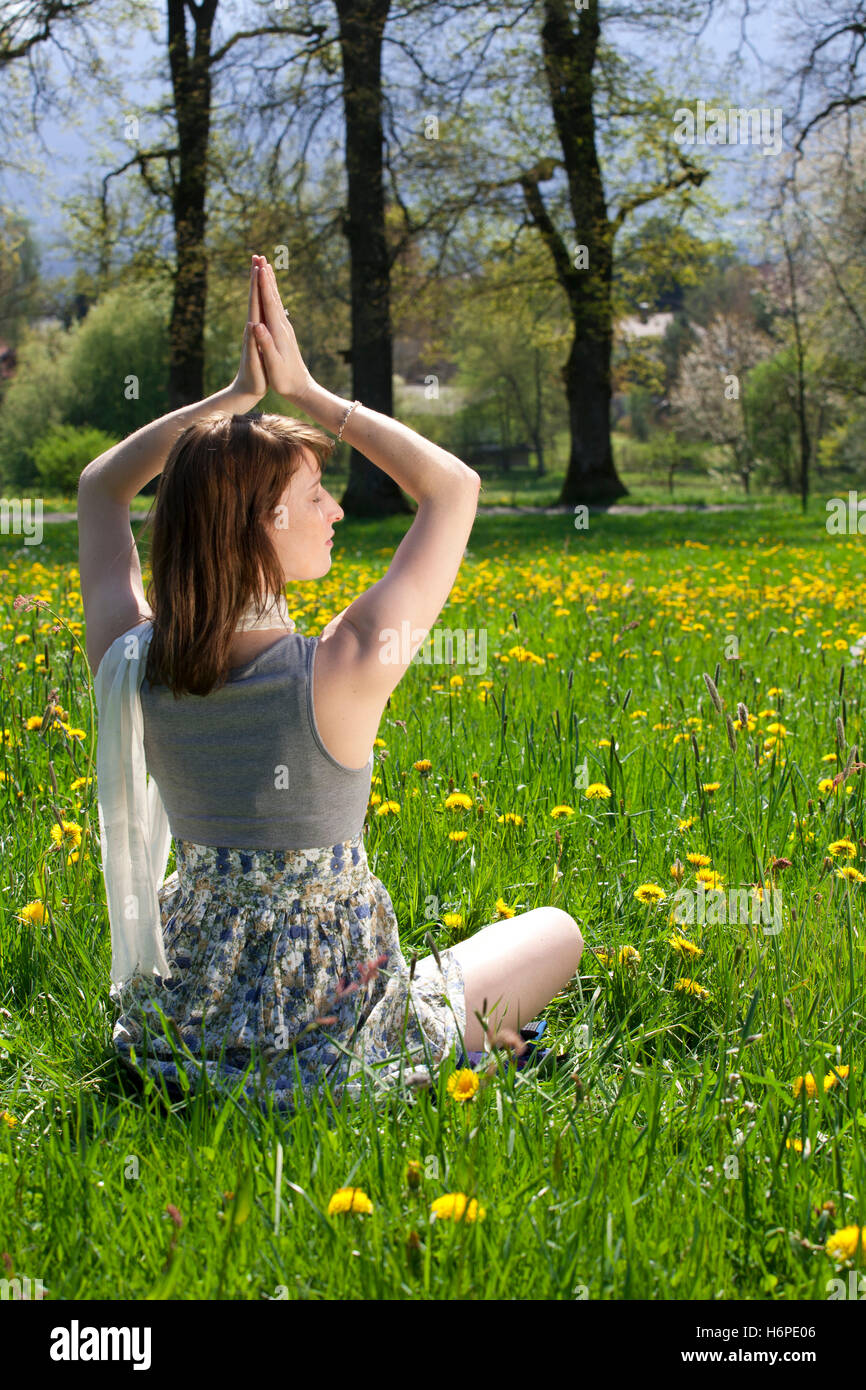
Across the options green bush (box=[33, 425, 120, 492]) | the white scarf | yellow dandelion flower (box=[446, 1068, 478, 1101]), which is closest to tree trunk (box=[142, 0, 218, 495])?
green bush (box=[33, 425, 120, 492])

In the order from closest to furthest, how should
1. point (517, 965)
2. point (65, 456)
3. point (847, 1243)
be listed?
point (847, 1243), point (517, 965), point (65, 456)

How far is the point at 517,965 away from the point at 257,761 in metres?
0.68

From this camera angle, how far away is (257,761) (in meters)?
1.81

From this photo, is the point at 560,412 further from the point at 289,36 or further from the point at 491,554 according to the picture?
the point at 491,554

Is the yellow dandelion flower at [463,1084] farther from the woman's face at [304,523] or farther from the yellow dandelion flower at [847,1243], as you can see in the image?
the woman's face at [304,523]

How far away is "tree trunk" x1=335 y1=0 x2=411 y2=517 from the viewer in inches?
Result: 666

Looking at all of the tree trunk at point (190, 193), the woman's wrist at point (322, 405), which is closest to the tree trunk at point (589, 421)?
the tree trunk at point (190, 193)

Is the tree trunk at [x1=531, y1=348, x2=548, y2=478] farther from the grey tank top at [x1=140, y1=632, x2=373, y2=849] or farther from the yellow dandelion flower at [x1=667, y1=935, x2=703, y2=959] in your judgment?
the grey tank top at [x1=140, y1=632, x2=373, y2=849]

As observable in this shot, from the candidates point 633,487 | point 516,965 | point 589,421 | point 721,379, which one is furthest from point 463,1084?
point 721,379

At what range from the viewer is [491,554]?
11594 millimetres

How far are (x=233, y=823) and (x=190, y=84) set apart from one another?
18549mm

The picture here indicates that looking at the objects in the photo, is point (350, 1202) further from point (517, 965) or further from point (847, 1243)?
point (517, 965)
